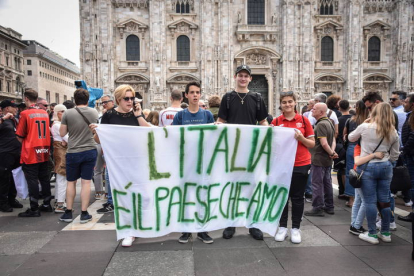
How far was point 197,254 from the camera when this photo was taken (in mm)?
4125

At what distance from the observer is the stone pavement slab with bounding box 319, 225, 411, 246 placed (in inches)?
179

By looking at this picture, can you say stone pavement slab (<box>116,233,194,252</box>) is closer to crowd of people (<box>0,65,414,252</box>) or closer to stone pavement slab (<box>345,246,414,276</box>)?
crowd of people (<box>0,65,414,252</box>)

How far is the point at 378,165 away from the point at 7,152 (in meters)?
6.61

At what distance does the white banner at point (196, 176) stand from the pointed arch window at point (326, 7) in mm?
29961

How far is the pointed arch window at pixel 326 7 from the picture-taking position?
30.2m

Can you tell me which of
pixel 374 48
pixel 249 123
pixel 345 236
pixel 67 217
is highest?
pixel 374 48

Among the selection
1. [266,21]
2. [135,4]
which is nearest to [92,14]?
[135,4]

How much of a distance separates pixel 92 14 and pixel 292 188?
93.1ft

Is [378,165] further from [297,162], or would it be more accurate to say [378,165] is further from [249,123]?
Answer: [249,123]

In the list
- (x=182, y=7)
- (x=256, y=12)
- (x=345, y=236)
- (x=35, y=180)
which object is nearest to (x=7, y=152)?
(x=35, y=180)

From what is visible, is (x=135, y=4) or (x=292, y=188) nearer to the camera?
(x=292, y=188)

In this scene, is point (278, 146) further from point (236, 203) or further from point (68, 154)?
point (68, 154)

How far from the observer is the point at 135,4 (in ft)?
95.2

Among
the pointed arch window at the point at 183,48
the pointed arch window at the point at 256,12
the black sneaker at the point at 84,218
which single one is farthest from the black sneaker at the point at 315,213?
the pointed arch window at the point at 256,12
